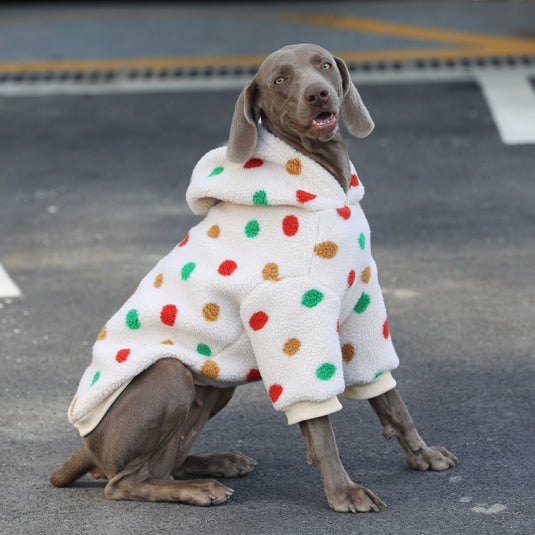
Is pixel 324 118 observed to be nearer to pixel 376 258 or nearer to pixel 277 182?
pixel 277 182

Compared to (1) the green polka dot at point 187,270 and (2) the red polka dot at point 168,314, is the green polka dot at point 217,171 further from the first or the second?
(2) the red polka dot at point 168,314

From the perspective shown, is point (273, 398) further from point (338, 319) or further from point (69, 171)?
point (69, 171)

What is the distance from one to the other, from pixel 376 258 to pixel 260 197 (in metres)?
2.37

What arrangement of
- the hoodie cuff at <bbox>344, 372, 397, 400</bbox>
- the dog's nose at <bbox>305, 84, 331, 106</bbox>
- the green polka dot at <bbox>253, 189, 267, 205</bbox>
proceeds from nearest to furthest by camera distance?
the dog's nose at <bbox>305, 84, 331, 106</bbox> → the green polka dot at <bbox>253, 189, 267, 205</bbox> → the hoodie cuff at <bbox>344, 372, 397, 400</bbox>

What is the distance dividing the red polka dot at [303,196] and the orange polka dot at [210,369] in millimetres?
523

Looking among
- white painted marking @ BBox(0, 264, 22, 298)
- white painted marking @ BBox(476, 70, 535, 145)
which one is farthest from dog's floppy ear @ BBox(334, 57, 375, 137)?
white painted marking @ BBox(476, 70, 535, 145)

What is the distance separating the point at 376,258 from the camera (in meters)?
5.39

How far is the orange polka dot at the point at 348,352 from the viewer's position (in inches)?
128

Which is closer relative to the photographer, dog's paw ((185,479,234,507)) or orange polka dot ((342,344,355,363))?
dog's paw ((185,479,234,507))

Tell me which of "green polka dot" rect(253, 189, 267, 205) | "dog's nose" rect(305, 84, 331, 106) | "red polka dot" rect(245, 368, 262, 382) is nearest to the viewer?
"dog's nose" rect(305, 84, 331, 106)

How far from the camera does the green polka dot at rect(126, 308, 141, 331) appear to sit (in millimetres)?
3176

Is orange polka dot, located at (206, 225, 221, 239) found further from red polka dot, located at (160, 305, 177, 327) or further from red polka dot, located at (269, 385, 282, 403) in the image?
red polka dot, located at (269, 385, 282, 403)

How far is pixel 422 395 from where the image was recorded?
155 inches

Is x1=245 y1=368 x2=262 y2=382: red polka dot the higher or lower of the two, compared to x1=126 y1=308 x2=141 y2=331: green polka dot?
lower
